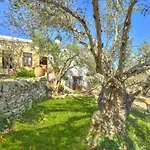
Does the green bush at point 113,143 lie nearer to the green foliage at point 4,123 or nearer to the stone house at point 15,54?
the green foliage at point 4,123

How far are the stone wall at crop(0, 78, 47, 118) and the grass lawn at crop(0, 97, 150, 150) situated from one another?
51cm

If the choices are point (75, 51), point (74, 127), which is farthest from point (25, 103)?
point (75, 51)

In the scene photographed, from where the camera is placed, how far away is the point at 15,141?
381 inches

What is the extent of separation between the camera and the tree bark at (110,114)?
11.4 m

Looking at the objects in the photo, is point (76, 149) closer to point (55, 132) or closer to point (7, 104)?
point (55, 132)

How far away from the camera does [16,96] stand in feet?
44.6

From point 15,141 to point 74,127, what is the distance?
377cm

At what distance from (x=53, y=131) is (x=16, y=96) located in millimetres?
3407

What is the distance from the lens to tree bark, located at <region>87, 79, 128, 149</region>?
449 inches

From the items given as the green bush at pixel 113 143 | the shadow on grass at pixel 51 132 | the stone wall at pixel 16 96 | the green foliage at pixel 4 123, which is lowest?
the green bush at pixel 113 143

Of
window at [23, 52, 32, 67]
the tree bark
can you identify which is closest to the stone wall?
the tree bark

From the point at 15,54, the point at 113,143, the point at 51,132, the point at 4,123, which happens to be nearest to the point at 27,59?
the point at 15,54

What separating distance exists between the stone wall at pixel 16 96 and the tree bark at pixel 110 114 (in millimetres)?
4208

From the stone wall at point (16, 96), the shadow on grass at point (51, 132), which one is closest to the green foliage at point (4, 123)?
the stone wall at point (16, 96)
